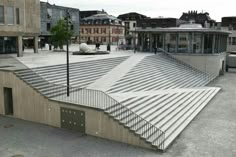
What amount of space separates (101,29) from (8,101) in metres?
66.9

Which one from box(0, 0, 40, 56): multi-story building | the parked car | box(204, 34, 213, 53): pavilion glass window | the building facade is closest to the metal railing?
box(0, 0, 40, 56): multi-story building

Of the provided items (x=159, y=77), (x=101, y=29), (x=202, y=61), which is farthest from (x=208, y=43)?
(x=101, y=29)

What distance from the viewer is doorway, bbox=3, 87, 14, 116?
62.2 ft

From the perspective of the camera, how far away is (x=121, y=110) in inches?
599

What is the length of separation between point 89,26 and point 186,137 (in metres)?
74.5

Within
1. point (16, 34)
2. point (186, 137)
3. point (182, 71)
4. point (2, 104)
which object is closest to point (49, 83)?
point (2, 104)

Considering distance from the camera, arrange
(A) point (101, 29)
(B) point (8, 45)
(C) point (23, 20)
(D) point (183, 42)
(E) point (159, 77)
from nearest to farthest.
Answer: (E) point (159, 77)
(C) point (23, 20)
(B) point (8, 45)
(D) point (183, 42)
(A) point (101, 29)

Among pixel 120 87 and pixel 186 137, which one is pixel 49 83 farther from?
pixel 186 137

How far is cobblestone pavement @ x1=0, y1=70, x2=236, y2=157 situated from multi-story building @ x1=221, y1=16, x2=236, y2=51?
135 feet

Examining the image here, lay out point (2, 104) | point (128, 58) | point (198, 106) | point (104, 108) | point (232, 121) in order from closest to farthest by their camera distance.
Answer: point (104, 108), point (232, 121), point (2, 104), point (198, 106), point (128, 58)

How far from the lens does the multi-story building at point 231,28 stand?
182 ft

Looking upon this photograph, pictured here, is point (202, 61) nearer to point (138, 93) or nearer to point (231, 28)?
point (138, 93)

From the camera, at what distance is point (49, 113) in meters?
16.7

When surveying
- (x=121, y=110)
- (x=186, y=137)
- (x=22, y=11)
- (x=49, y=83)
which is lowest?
(x=186, y=137)
